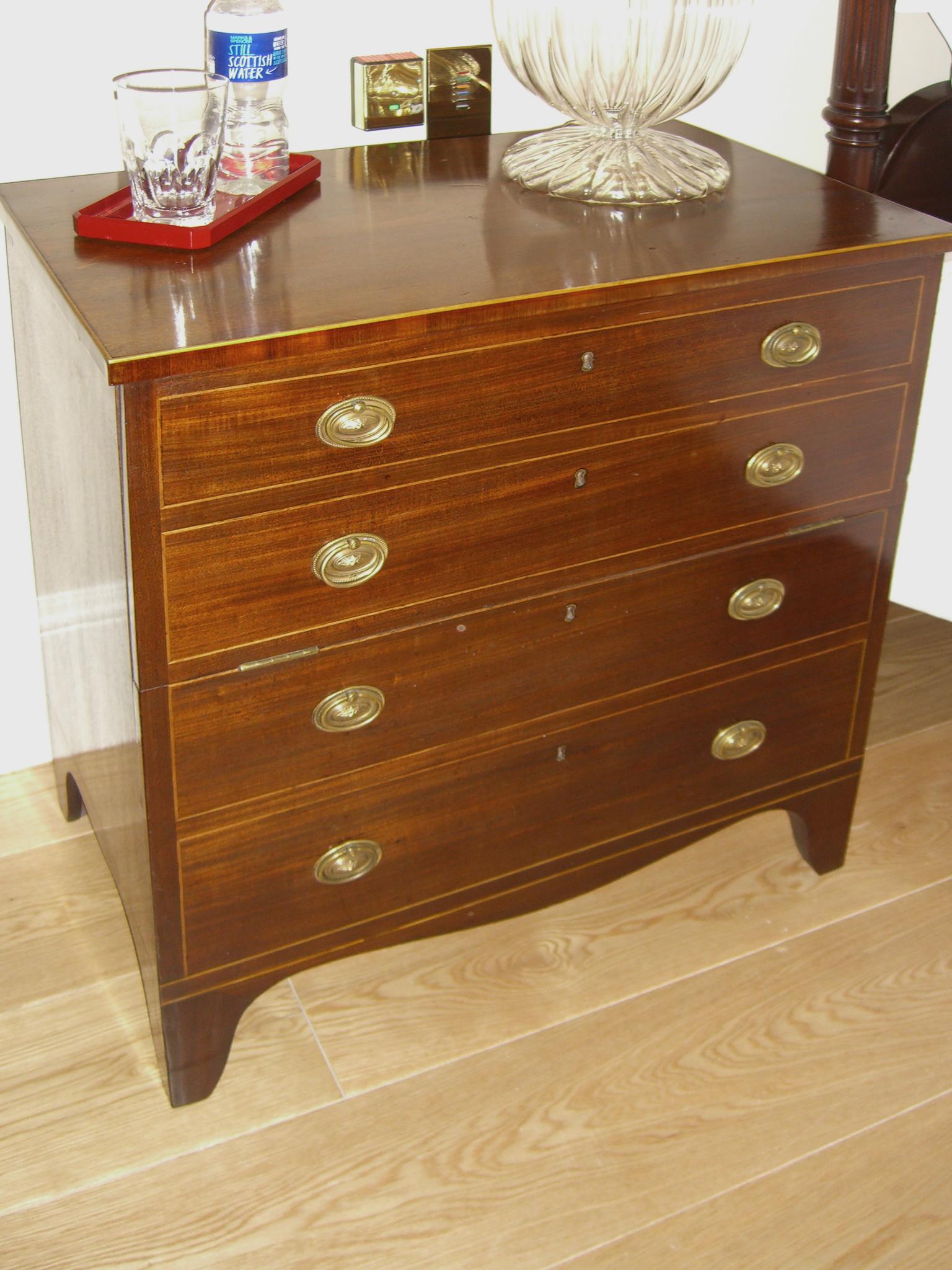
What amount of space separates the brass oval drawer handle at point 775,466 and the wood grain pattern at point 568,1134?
61cm

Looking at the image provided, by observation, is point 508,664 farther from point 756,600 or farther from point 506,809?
point 756,600

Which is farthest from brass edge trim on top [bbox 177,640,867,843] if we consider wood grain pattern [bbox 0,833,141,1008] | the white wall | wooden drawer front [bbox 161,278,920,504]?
the white wall

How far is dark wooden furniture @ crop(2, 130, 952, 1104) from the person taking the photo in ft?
3.82

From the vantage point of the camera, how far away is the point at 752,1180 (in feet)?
4.65

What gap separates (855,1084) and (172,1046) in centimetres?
75

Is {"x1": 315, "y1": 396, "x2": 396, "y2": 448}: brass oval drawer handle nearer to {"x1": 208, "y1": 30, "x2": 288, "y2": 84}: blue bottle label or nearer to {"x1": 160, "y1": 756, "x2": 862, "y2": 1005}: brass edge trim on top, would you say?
{"x1": 208, "y1": 30, "x2": 288, "y2": 84}: blue bottle label

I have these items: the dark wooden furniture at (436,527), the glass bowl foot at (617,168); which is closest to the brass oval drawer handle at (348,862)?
the dark wooden furniture at (436,527)

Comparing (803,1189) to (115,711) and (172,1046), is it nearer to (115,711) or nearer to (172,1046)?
(172,1046)

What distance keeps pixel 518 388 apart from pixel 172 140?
1.25 feet

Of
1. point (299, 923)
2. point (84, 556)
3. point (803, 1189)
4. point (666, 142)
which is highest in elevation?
point (666, 142)

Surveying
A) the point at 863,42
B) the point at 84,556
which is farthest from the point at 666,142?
the point at 84,556

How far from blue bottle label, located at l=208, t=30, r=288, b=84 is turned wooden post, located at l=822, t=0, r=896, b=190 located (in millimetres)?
716

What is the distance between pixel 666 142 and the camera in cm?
152

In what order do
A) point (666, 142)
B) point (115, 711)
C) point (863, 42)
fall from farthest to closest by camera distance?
1. point (863, 42)
2. point (666, 142)
3. point (115, 711)
